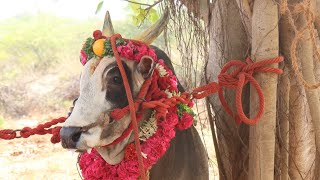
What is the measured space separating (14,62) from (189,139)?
17.2m

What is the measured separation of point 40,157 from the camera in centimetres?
1052

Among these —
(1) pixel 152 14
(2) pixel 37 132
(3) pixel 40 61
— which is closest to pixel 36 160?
(1) pixel 152 14

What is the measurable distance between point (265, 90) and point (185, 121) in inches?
16.1

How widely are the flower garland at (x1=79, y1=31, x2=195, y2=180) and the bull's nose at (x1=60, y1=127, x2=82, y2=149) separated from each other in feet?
1.15

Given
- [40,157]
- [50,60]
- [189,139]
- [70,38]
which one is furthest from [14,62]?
[189,139]

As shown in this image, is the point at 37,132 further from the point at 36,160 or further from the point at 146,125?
the point at 36,160

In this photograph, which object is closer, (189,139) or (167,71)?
(167,71)

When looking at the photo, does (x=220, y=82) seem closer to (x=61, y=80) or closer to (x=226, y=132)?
(x=226, y=132)

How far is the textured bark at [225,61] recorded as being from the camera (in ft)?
8.69

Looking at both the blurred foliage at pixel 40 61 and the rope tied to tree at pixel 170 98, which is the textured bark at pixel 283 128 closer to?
the rope tied to tree at pixel 170 98

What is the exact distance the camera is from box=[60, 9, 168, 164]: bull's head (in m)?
2.07

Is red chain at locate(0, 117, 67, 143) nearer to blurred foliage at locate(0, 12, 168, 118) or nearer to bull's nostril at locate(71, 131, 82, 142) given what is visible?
bull's nostril at locate(71, 131, 82, 142)

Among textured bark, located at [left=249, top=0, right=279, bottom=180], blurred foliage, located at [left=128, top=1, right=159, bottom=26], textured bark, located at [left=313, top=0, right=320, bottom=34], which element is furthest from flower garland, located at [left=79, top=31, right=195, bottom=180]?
blurred foliage, located at [left=128, top=1, right=159, bottom=26]

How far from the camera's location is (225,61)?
8.80 ft
